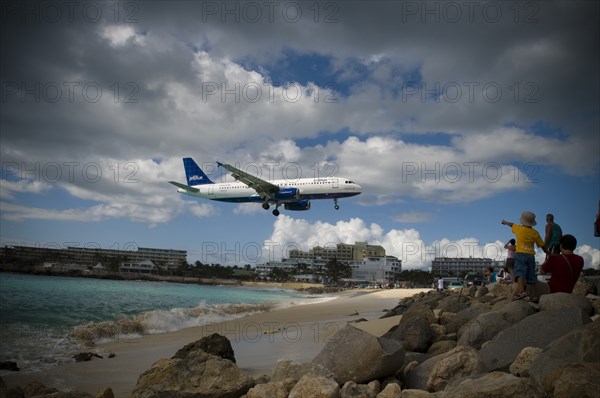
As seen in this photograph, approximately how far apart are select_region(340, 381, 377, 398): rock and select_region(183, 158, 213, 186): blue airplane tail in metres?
59.9

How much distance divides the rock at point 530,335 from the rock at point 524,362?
528 mm

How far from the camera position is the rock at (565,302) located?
706 centimetres

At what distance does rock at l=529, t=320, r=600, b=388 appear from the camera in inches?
183

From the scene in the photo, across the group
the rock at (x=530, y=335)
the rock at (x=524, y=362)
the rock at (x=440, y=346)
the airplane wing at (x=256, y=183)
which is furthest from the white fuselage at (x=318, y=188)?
the rock at (x=524, y=362)

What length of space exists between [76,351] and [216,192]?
1541 inches

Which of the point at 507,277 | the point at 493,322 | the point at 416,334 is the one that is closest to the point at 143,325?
the point at 416,334

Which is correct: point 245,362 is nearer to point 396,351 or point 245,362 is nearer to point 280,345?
point 280,345

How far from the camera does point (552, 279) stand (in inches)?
335

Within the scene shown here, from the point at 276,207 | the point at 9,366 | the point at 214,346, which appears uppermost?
the point at 276,207

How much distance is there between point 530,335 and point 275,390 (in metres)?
3.76

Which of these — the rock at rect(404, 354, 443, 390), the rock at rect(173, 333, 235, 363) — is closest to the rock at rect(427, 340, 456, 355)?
the rock at rect(404, 354, 443, 390)

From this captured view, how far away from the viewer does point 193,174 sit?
65.3 m

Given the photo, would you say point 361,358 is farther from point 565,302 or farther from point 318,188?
point 318,188

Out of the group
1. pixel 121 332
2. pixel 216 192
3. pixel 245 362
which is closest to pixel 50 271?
pixel 216 192
